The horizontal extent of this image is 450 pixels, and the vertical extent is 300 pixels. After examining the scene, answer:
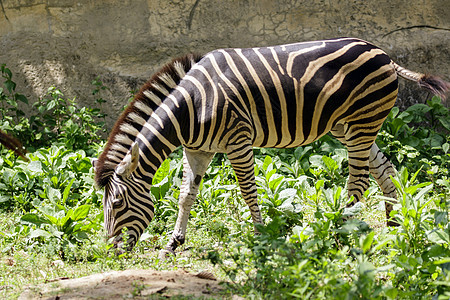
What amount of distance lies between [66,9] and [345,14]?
5.44 metres

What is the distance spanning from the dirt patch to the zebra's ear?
50.1 inches

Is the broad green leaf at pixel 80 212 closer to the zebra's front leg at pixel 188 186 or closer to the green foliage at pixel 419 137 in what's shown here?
the zebra's front leg at pixel 188 186

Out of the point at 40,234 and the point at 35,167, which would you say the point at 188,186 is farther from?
the point at 35,167

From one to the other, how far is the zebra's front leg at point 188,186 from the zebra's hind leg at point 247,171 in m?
0.47

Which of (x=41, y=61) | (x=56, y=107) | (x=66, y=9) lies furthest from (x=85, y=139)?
(x=66, y=9)

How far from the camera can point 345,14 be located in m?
9.91

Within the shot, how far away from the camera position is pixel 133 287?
4.03 metres

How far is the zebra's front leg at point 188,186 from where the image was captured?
19.7 ft

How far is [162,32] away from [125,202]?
531 cm

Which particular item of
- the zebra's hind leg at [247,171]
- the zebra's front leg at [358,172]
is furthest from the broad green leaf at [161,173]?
the zebra's front leg at [358,172]

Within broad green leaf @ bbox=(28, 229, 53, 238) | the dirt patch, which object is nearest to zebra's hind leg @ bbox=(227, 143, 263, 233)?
the dirt patch

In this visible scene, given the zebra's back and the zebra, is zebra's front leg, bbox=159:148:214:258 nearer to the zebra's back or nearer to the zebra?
the zebra

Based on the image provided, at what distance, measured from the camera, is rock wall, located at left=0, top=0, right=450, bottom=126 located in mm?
9852

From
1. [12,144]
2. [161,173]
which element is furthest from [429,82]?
[12,144]
